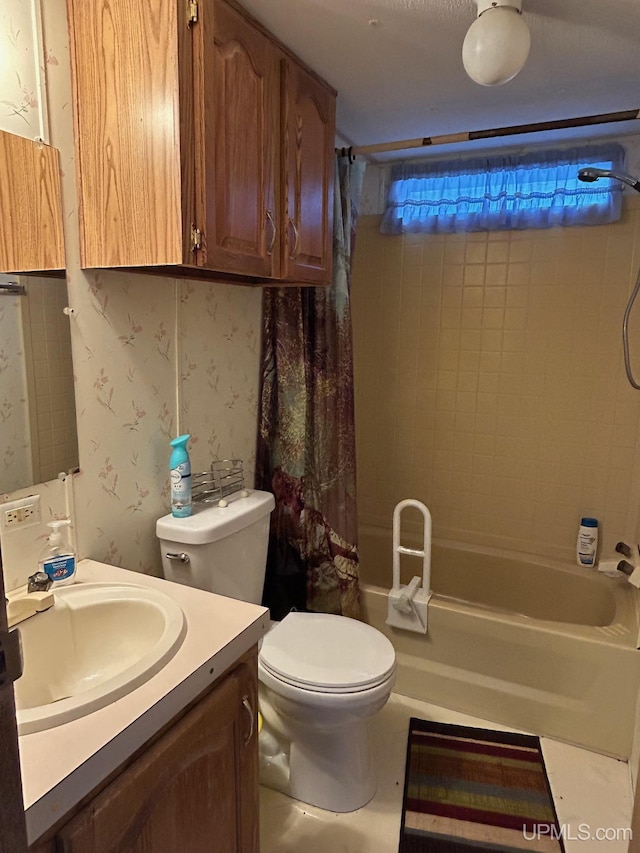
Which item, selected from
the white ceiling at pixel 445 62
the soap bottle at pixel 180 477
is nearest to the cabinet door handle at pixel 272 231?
the white ceiling at pixel 445 62

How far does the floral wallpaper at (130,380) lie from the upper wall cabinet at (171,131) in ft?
0.18

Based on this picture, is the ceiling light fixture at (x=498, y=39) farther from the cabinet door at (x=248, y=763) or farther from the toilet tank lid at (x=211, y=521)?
the cabinet door at (x=248, y=763)

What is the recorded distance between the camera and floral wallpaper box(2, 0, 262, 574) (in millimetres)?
1323

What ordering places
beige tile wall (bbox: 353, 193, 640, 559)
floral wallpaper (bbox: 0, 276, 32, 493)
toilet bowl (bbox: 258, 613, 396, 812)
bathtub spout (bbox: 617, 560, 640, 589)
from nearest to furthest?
floral wallpaper (bbox: 0, 276, 32, 493)
toilet bowl (bbox: 258, 613, 396, 812)
bathtub spout (bbox: 617, 560, 640, 589)
beige tile wall (bbox: 353, 193, 640, 559)

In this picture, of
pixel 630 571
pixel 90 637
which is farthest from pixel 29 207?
pixel 630 571

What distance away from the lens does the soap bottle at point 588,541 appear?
239 centimetres

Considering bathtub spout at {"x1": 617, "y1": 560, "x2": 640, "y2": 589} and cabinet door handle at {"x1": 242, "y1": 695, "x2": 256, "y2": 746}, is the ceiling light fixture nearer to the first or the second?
cabinet door handle at {"x1": 242, "y1": 695, "x2": 256, "y2": 746}

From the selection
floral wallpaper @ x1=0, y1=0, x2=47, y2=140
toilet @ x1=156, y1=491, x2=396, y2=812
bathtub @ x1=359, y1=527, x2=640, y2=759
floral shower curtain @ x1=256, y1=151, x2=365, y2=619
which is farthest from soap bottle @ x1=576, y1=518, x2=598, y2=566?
floral wallpaper @ x1=0, y1=0, x2=47, y2=140

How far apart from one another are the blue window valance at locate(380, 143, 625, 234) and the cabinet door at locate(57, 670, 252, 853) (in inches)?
86.1

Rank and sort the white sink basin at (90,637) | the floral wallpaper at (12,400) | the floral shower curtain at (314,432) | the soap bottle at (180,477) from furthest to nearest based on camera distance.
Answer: the floral shower curtain at (314,432), the soap bottle at (180,477), the floral wallpaper at (12,400), the white sink basin at (90,637)

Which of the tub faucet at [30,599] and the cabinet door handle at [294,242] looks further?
the cabinet door handle at [294,242]

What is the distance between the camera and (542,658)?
1.94 metres

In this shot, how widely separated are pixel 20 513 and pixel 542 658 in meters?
1.72

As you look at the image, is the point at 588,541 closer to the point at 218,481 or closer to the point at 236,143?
the point at 218,481
